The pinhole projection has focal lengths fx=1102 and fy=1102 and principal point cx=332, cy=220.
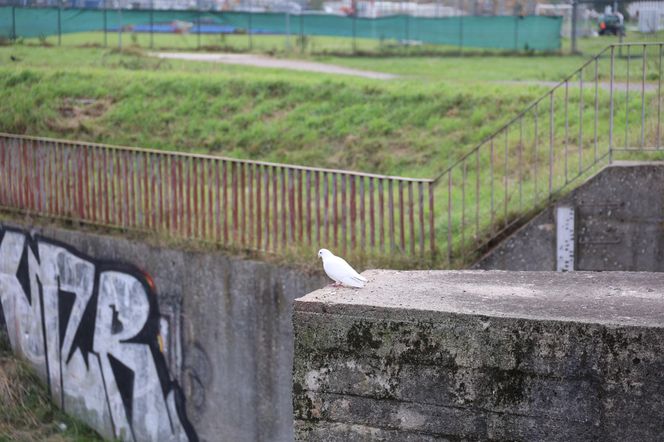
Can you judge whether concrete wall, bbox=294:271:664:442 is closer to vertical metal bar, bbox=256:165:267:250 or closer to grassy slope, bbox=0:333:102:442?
vertical metal bar, bbox=256:165:267:250

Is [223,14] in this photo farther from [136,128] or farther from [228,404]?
[228,404]

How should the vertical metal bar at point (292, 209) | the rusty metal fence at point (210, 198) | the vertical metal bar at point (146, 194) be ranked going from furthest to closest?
the vertical metal bar at point (146, 194) < the vertical metal bar at point (292, 209) < the rusty metal fence at point (210, 198)

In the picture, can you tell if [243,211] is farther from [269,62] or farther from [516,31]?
[516,31]

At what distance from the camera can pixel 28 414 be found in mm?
13055

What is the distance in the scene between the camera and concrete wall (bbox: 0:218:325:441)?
36.0ft

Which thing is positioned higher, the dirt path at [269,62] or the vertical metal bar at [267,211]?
the dirt path at [269,62]

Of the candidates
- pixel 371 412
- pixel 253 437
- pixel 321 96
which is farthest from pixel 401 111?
pixel 371 412

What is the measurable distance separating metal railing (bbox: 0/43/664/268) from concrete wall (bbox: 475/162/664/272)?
0.36 meters

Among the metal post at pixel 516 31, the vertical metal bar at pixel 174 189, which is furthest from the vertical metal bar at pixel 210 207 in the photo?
the metal post at pixel 516 31

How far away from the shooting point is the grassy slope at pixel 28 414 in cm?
1275

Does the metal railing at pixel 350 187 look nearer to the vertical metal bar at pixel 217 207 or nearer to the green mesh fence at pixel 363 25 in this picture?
the vertical metal bar at pixel 217 207

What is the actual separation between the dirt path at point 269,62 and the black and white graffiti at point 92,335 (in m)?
8.60

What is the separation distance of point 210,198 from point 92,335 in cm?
222

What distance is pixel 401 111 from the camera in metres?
16.2
